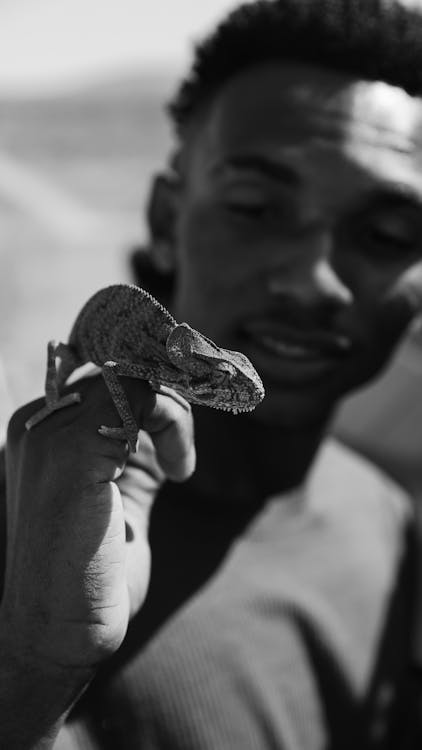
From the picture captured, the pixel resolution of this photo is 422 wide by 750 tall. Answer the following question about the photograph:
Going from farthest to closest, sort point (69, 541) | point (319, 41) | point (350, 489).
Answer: point (350, 489)
point (319, 41)
point (69, 541)

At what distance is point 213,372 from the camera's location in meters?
1.42

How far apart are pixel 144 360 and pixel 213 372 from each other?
0.62 feet

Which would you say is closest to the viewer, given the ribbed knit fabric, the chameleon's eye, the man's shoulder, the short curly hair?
the chameleon's eye

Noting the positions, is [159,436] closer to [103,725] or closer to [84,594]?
[84,594]

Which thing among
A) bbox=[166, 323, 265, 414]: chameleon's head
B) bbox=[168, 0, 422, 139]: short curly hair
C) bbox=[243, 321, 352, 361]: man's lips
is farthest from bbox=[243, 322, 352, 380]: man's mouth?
bbox=[168, 0, 422, 139]: short curly hair

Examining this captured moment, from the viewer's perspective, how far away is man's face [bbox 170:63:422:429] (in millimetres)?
2271

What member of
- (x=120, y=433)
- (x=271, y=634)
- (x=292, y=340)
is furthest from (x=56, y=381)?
(x=271, y=634)

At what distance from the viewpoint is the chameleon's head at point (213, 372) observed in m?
1.41

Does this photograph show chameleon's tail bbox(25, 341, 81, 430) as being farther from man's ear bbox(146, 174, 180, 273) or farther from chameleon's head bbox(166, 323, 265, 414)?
man's ear bbox(146, 174, 180, 273)

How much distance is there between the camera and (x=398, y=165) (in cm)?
A: 241

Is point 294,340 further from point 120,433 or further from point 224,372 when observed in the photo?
point 120,433

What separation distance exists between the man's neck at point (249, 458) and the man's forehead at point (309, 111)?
962 millimetres

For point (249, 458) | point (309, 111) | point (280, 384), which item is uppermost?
point (309, 111)

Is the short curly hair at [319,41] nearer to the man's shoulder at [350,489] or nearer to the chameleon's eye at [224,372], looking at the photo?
the man's shoulder at [350,489]
